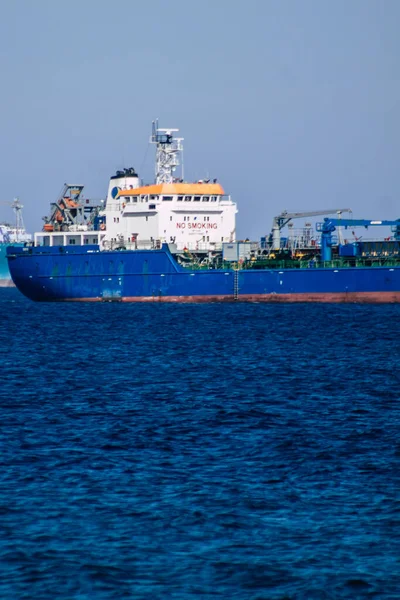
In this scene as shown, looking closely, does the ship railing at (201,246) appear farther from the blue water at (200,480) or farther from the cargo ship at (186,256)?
the blue water at (200,480)

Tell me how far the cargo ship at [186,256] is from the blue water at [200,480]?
2613cm

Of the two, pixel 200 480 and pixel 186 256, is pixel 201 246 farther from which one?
pixel 200 480

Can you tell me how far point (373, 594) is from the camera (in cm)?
1077

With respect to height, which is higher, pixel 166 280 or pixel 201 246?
pixel 201 246

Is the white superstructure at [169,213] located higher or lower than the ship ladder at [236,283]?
higher

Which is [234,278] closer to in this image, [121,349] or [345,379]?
[121,349]

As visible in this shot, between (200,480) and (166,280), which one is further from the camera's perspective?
(166,280)

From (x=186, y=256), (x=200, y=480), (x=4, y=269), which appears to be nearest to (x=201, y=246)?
(x=186, y=256)

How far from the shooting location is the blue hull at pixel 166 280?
5725 cm

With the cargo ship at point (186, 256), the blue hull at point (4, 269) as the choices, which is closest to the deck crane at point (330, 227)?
the cargo ship at point (186, 256)

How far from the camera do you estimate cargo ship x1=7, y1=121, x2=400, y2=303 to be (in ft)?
190

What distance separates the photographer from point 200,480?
49.3 feet

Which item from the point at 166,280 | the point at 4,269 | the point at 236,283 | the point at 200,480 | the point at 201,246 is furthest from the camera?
the point at 4,269

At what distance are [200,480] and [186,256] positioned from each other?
47.1m
